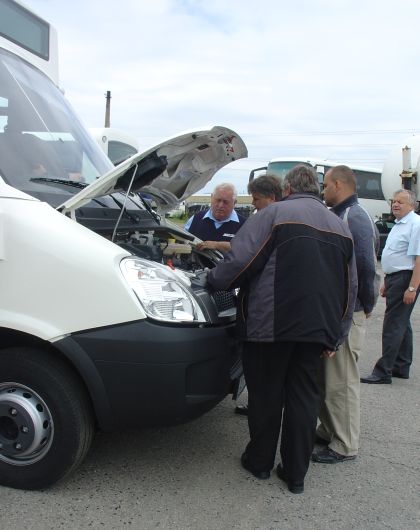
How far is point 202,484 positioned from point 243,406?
3.79 ft

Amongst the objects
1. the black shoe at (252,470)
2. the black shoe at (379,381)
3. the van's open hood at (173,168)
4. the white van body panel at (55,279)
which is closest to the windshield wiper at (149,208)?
the van's open hood at (173,168)

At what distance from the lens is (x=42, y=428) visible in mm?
2736

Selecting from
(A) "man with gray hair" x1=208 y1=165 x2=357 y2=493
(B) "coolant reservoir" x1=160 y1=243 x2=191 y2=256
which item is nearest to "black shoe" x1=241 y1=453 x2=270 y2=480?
(A) "man with gray hair" x1=208 y1=165 x2=357 y2=493

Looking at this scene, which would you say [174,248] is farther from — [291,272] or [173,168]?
[291,272]

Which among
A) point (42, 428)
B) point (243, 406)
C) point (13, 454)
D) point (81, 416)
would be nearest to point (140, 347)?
point (81, 416)

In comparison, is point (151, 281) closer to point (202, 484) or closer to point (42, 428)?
point (42, 428)

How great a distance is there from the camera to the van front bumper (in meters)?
2.57

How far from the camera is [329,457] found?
3426mm

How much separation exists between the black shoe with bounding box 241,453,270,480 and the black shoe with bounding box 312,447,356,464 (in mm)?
477

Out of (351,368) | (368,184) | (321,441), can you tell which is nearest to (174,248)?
(351,368)

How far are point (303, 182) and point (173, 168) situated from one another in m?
1.13

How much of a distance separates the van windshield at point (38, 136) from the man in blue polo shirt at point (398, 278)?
2.92m

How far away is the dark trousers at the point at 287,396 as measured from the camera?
2951mm

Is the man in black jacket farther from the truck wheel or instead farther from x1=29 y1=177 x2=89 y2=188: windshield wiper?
x1=29 y1=177 x2=89 y2=188: windshield wiper
